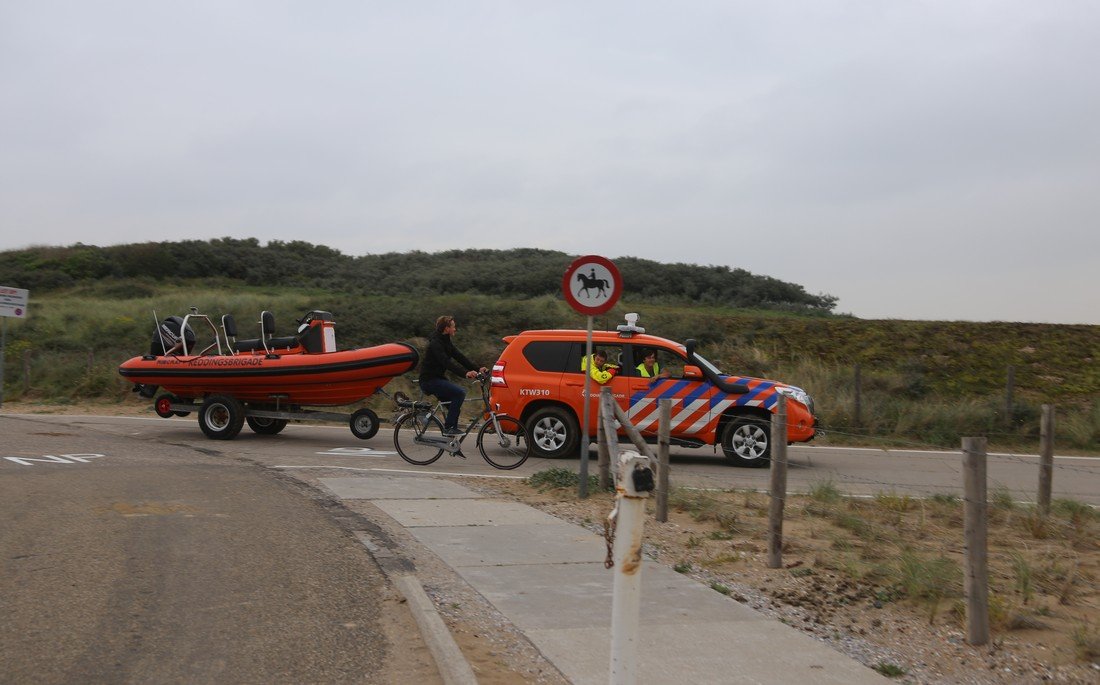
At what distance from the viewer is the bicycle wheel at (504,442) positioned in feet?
44.2

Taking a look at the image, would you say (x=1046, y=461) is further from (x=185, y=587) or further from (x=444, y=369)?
(x=185, y=587)

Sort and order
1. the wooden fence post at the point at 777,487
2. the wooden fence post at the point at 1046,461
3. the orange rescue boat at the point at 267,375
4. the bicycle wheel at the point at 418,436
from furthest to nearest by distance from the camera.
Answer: the orange rescue boat at the point at 267,375 → the bicycle wheel at the point at 418,436 → the wooden fence post at the point at 1046,461 → the wooden fence post at the point at 777,487

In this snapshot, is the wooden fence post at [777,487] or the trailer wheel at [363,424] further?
the trailer wheel at [363,424]

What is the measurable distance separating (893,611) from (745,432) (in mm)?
8443

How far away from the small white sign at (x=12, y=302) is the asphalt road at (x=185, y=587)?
13.8 meters

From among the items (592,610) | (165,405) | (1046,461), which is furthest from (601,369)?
(592,610)

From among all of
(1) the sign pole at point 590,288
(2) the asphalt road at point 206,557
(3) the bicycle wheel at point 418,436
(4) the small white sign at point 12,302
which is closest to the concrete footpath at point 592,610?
(2) the asphalt road at point 206,557

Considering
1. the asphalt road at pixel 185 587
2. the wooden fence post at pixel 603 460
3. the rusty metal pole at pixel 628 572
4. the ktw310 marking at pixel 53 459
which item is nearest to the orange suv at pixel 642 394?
the wooden fence post at pixel 603 460

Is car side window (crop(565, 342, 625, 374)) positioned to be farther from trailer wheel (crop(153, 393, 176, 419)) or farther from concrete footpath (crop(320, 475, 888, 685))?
trailer wheel (crop(153, 393, 176, 419))

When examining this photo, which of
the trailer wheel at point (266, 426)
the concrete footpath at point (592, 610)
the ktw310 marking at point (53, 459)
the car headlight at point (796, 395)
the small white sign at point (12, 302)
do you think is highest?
the small white sign at point (12, 302)

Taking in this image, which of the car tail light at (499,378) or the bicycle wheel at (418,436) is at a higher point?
the car tail light at (499,378)

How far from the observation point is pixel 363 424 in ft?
54.0

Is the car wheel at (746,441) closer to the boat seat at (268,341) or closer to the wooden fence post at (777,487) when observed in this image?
the wooden fence post at (777,487)

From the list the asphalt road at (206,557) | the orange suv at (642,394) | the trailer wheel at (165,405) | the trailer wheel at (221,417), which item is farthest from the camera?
the trailer wheel at (165,405)
